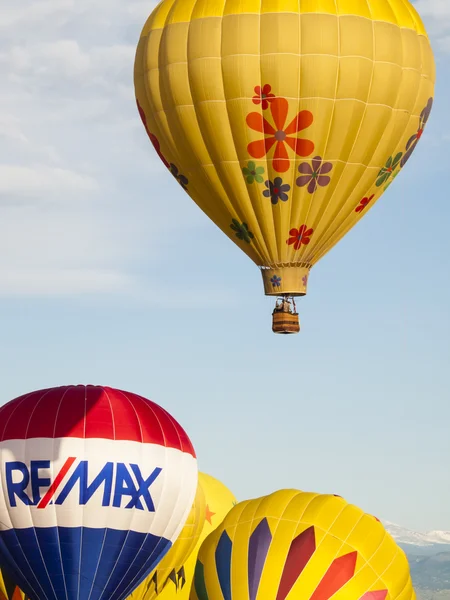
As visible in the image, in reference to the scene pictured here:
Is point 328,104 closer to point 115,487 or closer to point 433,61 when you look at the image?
Answer: point 433,61

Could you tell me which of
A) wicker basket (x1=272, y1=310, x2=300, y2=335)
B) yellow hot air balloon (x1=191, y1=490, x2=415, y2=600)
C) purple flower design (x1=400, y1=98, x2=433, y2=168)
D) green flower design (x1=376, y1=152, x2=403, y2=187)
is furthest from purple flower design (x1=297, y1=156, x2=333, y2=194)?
yellow hot air balloon (x1=191, y1=490, x2=415, y2=600)

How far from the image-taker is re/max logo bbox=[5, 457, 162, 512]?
85.5 feet

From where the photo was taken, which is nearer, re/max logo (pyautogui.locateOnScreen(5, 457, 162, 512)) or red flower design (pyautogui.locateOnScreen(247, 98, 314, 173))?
red flower design (pyautogui.locateOnScreen(247, 98, 314, 173))

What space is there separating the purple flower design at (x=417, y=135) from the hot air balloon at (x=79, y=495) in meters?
6.82

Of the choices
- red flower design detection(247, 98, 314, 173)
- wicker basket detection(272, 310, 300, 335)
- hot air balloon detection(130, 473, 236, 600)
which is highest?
red flower design detection(247, 98, 314, 173)

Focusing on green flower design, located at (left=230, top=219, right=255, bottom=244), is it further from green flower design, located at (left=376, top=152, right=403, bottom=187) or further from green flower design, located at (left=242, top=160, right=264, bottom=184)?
green flower design, located at (left=376, top=152, right=403, bottom=187)

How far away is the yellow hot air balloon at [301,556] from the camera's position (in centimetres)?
2520

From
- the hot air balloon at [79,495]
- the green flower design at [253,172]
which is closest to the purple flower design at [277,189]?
the green flower design at [253,172]

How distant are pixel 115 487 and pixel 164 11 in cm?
860

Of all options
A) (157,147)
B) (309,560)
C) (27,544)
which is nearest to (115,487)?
(27,544)

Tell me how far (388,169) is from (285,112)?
2.45m

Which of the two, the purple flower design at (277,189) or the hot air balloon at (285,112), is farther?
the purple flower design at (277,189)

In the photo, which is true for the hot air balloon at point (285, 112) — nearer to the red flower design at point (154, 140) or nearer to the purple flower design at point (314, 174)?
the purple flower design at point (314, 174)

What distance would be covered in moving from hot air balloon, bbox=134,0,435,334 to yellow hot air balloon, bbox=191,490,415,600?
3423mm
